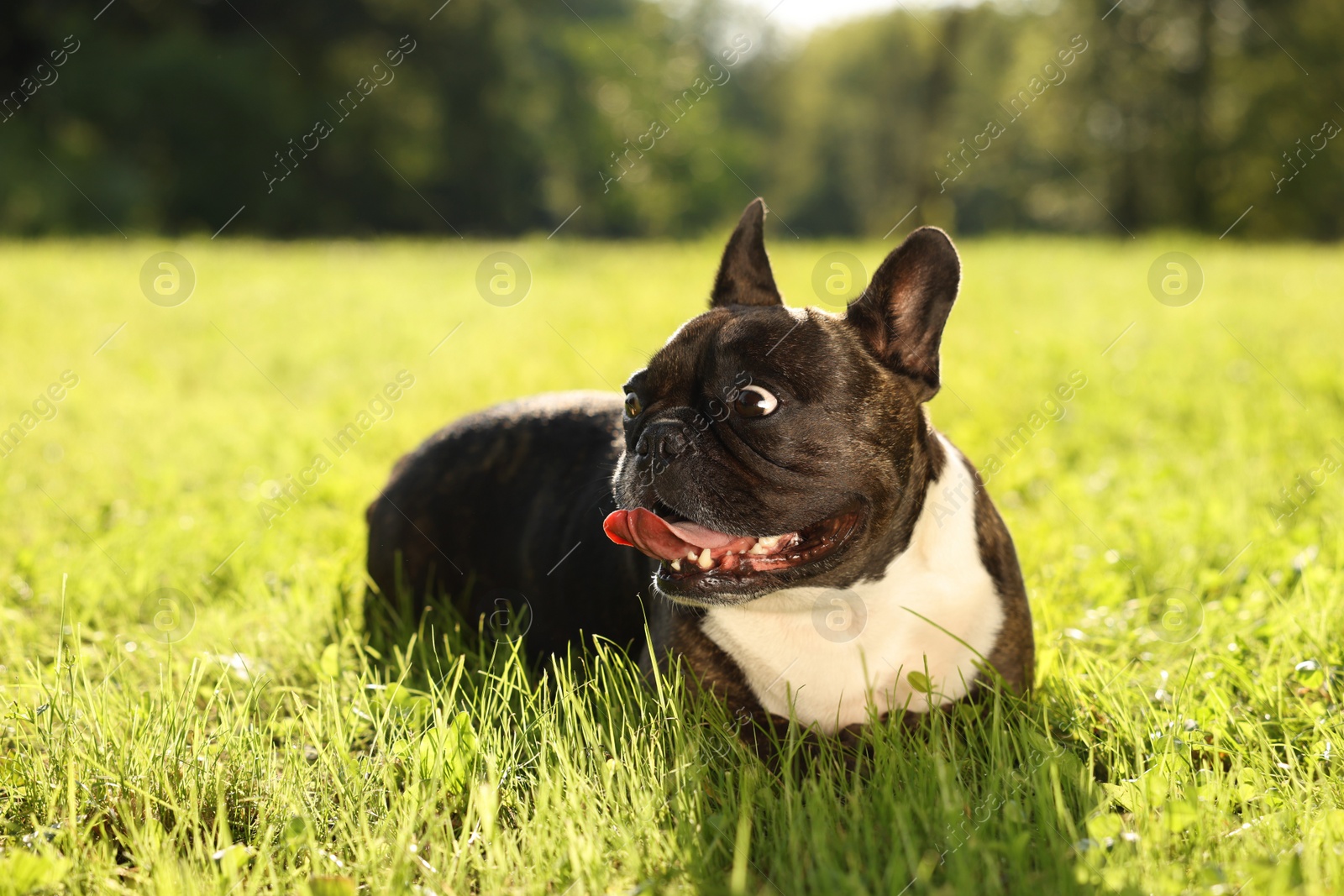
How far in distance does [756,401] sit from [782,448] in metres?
0.15

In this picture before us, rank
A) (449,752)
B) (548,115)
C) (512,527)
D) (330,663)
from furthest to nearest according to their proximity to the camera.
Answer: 1. (548,115)
2. (512,527)
3. (330,663)
4. (449,752)

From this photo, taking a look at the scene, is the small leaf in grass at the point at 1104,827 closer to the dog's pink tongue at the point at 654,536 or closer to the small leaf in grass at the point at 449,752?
the dog's pink tongue at the point at 654,536

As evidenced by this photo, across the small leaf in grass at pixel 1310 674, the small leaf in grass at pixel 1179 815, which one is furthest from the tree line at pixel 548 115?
the small leaf in grass at pixel 1179 815

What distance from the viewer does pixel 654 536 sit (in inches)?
112

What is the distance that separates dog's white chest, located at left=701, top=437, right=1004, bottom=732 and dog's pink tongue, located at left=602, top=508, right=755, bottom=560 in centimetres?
28

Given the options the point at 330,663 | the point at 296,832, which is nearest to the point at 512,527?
the point at 330,663

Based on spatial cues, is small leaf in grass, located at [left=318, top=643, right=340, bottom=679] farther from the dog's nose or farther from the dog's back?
the dog's nose

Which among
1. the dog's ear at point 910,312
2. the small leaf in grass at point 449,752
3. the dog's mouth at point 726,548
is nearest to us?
the small leaf in grass at point 449,752

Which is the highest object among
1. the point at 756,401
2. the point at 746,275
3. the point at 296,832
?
the point at 746,275

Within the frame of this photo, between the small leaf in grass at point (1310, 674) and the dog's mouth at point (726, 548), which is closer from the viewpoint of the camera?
the dog's mouth at point (726, 548)

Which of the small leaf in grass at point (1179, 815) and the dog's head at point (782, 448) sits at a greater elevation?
the dog's head at point (782, 448)

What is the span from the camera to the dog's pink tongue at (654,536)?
284cm

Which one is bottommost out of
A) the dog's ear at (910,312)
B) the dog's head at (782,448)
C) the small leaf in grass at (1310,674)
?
the small leaf in grass at (1310,674)

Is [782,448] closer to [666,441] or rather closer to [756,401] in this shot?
[756,401]
